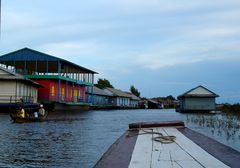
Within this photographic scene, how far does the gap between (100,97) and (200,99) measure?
115 feet

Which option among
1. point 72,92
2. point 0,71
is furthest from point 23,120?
point 72,92

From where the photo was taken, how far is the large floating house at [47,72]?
178ft

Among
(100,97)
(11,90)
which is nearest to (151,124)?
(11,90)

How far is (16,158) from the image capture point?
12.0m

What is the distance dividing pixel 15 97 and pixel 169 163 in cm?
3858

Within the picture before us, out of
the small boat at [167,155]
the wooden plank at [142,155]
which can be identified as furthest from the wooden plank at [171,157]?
the wooden plank at [142,155]

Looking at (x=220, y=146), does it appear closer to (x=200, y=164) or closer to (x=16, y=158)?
(x=200, y=164)

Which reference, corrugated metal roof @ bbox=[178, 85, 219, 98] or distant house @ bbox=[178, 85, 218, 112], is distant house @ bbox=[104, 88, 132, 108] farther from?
corrugated metal roof @ bbox=[178, 85, 219, 98]

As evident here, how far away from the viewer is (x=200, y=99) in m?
55.6

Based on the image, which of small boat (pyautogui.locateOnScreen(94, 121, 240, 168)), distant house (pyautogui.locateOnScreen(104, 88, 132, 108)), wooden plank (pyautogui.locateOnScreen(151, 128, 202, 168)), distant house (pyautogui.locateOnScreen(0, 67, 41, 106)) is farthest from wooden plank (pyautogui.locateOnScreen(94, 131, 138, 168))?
distant house (pyautogui.locateOnScreen(104, 88, 132, 108))

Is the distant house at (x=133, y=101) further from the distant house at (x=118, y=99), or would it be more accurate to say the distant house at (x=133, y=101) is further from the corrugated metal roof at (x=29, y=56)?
the corrugated metal roof at (x=29, y=56)

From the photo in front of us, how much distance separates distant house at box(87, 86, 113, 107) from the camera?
270ft

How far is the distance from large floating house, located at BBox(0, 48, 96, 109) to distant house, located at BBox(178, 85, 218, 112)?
1736cm

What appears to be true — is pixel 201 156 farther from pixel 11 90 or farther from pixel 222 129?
pixel 11 90
